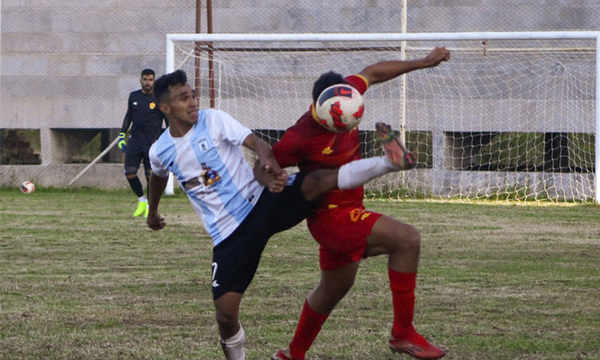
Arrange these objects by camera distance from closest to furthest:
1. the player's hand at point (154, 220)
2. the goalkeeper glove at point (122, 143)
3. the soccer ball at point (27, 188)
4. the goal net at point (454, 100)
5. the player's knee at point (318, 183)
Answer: the player's knee at point (318, 183), the player's hand at point (154, 220), the goalkeeper glove at point (122, 143), the goal net at point (454, 100), the soccer ball at point (27, 188)

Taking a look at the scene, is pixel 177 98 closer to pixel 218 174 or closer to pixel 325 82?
pixel 218 174

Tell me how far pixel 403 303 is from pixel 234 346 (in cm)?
83

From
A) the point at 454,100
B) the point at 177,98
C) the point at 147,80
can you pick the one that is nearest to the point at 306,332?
the point at 177,98

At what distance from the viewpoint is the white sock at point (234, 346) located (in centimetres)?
484

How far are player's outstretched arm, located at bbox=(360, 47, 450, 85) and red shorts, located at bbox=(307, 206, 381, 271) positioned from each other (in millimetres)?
718

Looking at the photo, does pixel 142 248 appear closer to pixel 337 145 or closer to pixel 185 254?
pixel 185 254

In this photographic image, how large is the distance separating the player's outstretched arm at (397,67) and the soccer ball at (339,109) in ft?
1.59

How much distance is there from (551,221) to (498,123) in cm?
488

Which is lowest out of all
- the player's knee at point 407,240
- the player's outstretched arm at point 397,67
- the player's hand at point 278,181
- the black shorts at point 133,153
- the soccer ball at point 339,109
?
the black shorts at point 133,153

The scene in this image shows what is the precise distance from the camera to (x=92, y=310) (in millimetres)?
6570

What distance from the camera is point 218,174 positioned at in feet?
15.6

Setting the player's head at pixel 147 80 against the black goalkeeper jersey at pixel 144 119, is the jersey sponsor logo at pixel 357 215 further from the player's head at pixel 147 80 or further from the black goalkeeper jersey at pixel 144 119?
the black goalkeeper jersey at pixel 144 119

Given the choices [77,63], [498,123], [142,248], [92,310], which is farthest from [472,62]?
[92,310]

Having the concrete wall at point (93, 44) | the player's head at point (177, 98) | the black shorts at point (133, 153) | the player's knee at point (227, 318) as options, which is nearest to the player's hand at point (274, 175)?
the player's head at point (177, 98)
